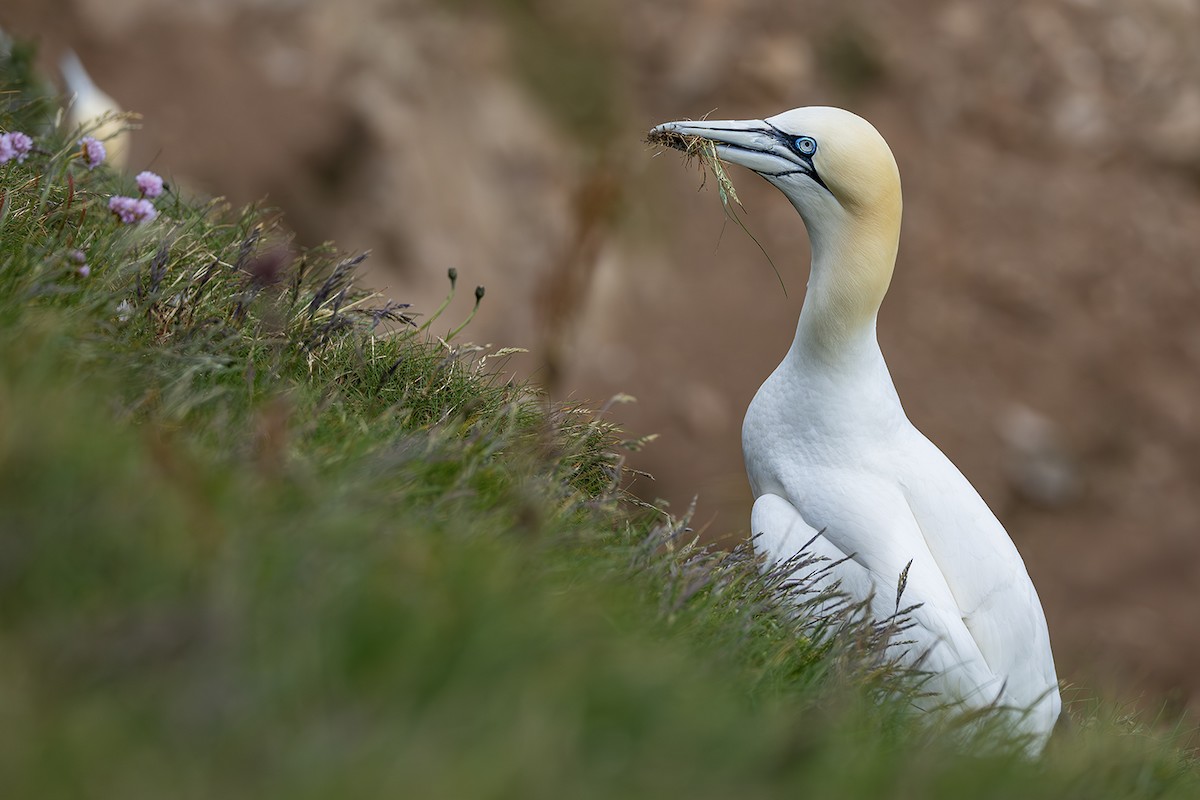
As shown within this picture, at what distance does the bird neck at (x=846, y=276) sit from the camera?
461 cm

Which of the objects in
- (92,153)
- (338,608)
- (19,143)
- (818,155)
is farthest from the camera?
(818,155)

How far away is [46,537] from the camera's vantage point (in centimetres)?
201

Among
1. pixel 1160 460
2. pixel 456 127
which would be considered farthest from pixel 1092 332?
pixel 456 127

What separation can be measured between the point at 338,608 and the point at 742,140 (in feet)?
9.86

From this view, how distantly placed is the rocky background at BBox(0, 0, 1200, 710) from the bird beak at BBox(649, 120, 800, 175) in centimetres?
974

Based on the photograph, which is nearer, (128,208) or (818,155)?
(128,208)

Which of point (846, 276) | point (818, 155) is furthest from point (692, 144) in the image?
point (846, 276)

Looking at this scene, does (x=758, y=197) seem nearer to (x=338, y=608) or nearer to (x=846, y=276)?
(x=846, y=276)

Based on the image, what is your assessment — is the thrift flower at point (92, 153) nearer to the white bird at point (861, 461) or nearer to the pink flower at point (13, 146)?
the pink flower at point (13, 146)

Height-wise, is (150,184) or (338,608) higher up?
(150,184)

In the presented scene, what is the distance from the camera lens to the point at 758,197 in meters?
17.9

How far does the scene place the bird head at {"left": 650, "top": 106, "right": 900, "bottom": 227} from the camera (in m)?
4.45

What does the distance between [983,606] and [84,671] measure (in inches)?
132

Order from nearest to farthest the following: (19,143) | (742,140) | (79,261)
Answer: (79,261) < (19,143) < (742,140)
